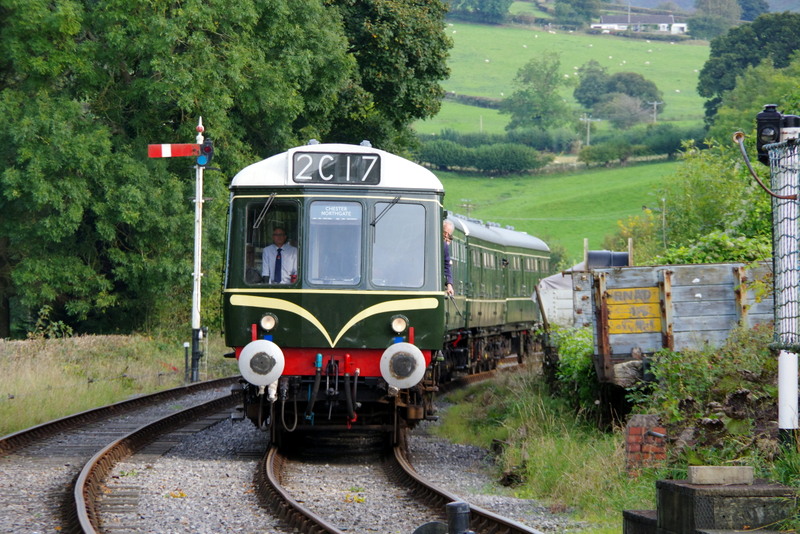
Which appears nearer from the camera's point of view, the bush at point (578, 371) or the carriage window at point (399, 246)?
the carriage window at point (399, 246)

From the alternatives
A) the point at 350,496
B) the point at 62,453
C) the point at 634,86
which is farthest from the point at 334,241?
the point at 634,86

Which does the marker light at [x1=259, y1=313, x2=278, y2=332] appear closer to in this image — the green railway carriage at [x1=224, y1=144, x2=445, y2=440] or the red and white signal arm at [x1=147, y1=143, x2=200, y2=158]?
the green railway carriage at [x1=224, y1=144, x2=445, y2=440]

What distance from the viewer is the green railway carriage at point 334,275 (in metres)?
12.6

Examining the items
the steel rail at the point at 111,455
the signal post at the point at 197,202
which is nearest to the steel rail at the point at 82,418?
the signal post at the point at 197,202

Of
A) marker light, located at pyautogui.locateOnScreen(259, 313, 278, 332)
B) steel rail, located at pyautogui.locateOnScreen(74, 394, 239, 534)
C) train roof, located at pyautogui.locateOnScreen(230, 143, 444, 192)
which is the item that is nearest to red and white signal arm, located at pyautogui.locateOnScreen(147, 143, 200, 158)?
steel rail, located at pyautogui.locateOnScreen(74, 394, 239, 534)

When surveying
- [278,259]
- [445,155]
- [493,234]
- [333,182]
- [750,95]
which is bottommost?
[278,259]

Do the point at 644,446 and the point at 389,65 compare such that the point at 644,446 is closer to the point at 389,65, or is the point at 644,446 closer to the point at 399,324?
the point at 399,324

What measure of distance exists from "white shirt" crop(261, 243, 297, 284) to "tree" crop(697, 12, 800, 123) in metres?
88.6

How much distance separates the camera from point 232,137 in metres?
30.8

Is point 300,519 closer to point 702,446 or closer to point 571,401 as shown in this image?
point 702,446

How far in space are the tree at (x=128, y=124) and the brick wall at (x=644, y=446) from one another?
19451mm

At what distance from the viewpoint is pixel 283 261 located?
12867mm

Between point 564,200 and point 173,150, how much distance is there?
226ft

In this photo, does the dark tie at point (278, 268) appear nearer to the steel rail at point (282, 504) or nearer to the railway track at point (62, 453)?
the steel rail at point (282, 504)
